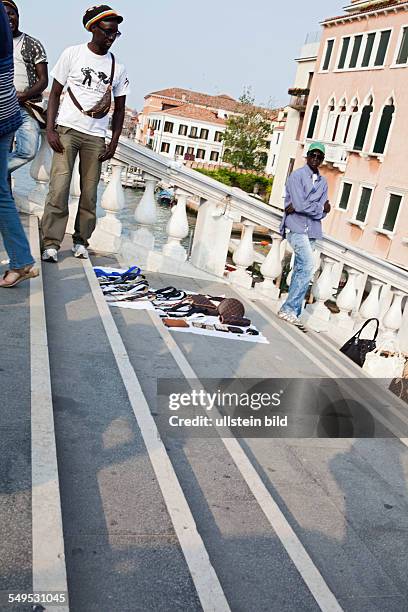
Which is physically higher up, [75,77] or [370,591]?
[75,77]

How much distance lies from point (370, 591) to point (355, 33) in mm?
31631

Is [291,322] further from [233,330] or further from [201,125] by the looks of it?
[201,125]

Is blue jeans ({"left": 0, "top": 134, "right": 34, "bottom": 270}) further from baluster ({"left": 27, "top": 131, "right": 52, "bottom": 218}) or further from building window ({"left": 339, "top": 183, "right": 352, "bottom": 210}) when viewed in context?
building window ({"left": 339, "top": 183, "right": 352, "bottom": 210})

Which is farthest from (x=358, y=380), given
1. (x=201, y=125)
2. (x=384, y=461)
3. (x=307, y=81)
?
(x=201, y=125)

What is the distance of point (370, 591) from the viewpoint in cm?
218

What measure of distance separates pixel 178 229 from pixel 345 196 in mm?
25250

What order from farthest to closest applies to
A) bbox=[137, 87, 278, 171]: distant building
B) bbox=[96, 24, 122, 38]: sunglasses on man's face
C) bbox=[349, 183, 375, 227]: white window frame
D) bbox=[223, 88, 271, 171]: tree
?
bbox=[137, 87, 278, 171]: distant building, bbox=[223, 88, 271, 171]: tree, bbox=[349, 183, 375, 227]: white window frame, bbox=[96, 24, 122, 38]: sunglasses on man's face

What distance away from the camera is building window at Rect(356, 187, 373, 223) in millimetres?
27972

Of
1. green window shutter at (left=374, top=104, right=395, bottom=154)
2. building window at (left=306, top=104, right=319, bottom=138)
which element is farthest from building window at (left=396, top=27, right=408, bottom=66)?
building window at (left=306, top=104, right=319, bottom=138)

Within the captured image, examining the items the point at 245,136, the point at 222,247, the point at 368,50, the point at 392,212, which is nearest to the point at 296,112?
the point at 368,50

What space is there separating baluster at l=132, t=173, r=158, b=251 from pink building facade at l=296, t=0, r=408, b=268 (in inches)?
781

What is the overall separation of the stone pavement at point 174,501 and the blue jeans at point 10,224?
20 cm

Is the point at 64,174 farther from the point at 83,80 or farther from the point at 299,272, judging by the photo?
the point at 299,272

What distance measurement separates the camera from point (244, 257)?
6.49m
